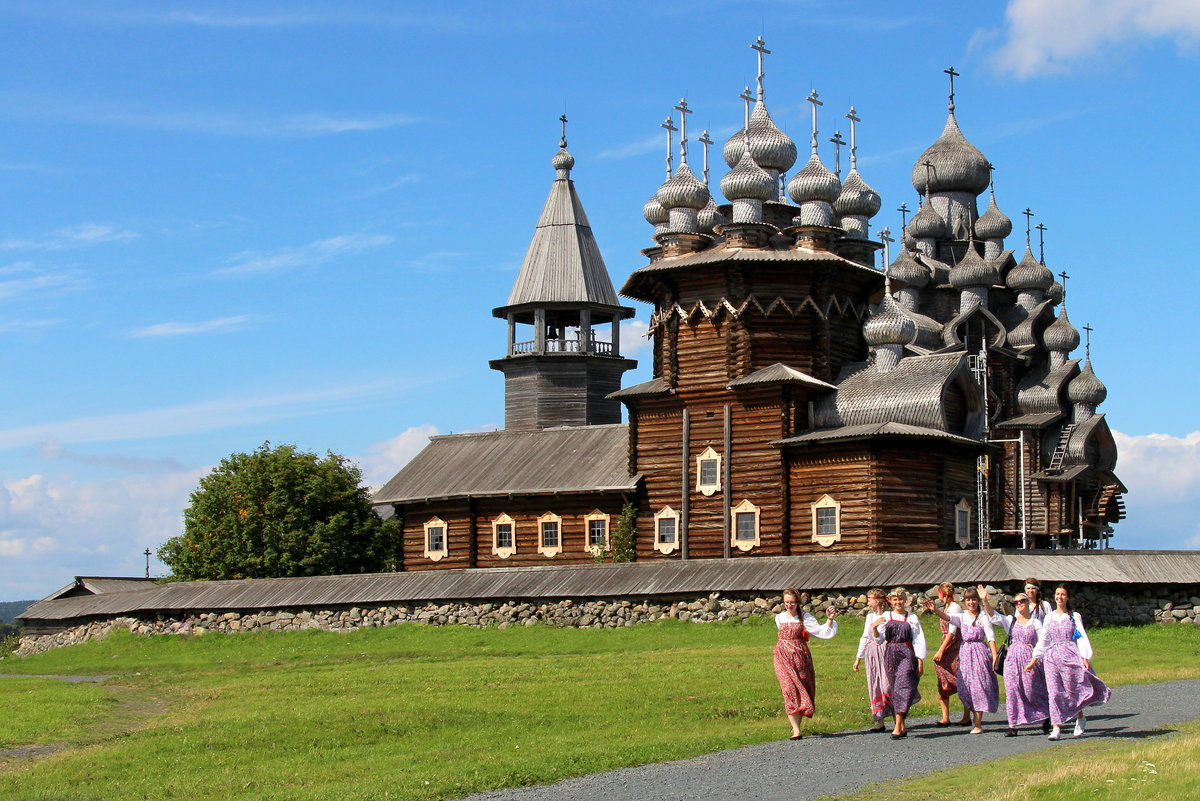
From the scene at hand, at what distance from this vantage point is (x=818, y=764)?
16328 mm

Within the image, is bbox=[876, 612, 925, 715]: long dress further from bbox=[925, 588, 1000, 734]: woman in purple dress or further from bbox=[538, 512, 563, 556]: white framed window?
bbox=[538, 512, 563, 556]: white framed window

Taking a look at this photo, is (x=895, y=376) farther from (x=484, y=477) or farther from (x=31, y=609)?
(x=31, y=609)

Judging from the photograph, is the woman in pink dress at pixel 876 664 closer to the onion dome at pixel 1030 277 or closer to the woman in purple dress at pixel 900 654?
the woman in purple dress at pixel 900 654

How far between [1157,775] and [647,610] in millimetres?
23296

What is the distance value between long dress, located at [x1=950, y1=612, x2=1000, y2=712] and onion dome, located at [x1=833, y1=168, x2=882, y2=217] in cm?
3328

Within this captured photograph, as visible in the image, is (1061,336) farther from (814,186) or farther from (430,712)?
(430,712)

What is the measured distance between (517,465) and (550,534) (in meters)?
3.31

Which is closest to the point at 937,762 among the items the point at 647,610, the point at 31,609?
the point at 647,610

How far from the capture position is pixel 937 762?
16.2m

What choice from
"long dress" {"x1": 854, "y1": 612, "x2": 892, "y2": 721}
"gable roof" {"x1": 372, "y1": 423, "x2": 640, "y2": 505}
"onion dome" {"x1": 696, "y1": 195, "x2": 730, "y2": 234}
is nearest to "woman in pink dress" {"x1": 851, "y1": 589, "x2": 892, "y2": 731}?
"long dress" {"x1": 854, "y1": 612, "x2": 892, "y2": 721}

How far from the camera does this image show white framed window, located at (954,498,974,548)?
42.1 m

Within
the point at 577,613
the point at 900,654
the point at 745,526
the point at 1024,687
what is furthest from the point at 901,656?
the point at 745,526

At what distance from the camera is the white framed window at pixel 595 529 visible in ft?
159

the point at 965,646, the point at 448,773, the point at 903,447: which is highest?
the point at 903,447
